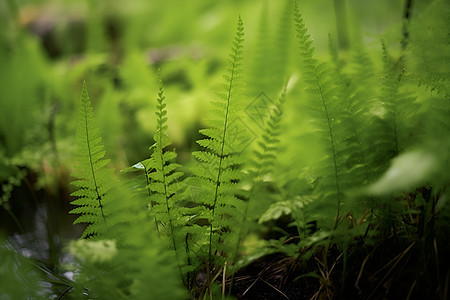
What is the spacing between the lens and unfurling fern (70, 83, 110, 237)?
0.54 metres

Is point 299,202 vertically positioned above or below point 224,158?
below

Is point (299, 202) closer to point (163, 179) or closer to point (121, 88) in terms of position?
point (163, 179)

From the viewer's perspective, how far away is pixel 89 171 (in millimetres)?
564

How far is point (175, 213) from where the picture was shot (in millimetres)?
583

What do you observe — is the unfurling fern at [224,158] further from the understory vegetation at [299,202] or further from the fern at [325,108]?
the fern at [325,108]

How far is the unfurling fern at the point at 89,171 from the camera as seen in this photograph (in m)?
0.54

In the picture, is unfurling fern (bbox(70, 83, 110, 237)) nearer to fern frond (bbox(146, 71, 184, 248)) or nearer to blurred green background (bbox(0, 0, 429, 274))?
fern frond (bbox(146, 71, 184, 248))

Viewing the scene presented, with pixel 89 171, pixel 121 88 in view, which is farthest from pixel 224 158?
pixel 121 88

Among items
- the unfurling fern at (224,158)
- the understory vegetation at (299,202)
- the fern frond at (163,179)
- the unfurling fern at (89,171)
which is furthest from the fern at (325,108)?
the unfurling fern at (89,171)

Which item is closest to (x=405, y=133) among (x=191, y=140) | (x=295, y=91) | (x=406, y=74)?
(x=406, y=74)

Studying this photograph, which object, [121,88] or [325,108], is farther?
[121,88]

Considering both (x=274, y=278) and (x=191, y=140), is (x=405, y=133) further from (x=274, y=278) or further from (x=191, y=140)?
(x=191, y=140)

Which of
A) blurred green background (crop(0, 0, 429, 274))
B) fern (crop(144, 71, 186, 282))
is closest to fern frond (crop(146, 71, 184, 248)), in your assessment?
fern (crop(144, 71, 186, 282))

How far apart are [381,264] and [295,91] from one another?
830mm
